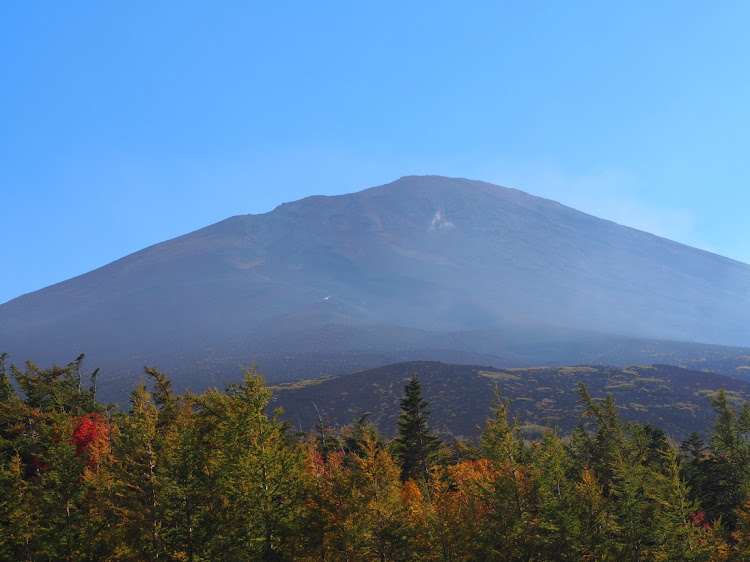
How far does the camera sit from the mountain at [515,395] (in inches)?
3664

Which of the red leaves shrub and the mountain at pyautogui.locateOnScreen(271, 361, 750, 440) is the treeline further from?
the mountain at pyautogui.locateOnScreen(271, 361, 750, 440)

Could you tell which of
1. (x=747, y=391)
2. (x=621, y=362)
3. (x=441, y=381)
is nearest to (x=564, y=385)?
(x=441, y=381)

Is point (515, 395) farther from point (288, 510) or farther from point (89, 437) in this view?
point (288, 510)

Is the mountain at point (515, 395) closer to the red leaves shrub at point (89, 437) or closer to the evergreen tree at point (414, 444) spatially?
the evergreen tree at point (414, 444)

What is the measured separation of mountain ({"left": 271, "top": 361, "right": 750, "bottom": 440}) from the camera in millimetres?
93062

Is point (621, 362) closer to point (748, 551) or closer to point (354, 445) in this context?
point (354, 445)

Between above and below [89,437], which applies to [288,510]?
below

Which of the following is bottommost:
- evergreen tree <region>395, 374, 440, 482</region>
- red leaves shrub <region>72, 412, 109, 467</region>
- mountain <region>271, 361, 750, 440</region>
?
mountain <region>271, 361, 750, 440</region>

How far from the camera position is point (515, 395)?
110938 mm

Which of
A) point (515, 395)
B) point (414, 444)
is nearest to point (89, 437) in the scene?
point (414, 444)

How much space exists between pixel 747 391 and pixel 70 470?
127 m

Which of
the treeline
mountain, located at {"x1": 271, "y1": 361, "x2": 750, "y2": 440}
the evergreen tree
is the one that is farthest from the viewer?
mountain, located at {"x1": 271, "y1": 361, "x2": 750, "y2": 440}

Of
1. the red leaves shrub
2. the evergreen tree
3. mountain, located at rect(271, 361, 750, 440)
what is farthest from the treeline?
mountain, located at rect(271, 361, 750, 440)

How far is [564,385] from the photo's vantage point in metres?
117
